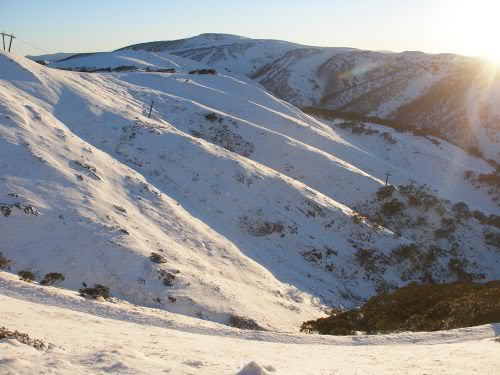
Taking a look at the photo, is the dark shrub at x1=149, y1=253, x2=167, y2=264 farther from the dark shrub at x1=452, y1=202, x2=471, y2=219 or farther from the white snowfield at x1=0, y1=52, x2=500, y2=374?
the dark shrub at x1=452, y1=202, x2=471, y2=219

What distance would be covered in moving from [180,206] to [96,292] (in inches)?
492

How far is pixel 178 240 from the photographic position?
25656 mm

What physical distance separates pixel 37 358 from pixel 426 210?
3887 cm

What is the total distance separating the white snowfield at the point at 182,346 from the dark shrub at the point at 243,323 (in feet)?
7.71

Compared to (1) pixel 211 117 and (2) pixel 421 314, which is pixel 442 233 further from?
(1) pixel 211 117

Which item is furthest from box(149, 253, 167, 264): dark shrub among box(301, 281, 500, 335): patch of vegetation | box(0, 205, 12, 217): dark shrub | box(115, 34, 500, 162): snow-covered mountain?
box(115, 34, 500, 162): snow-covered mountain

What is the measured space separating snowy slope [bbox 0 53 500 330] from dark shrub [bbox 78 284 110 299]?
621 millimetres

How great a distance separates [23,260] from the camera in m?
→ 19.3

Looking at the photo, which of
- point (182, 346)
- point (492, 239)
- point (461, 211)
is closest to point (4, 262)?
point (182, 346)

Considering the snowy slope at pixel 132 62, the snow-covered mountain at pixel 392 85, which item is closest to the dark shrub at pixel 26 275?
the snow-covered mountain at pixel 392 85

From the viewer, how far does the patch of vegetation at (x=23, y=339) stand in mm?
9859

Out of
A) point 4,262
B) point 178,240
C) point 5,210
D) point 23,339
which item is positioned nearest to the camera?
point 23,339

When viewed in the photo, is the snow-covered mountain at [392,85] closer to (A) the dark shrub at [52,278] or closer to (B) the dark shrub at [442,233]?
(B) the dark shrub at [442,233]

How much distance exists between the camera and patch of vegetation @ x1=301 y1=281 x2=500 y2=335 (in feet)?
61.3
